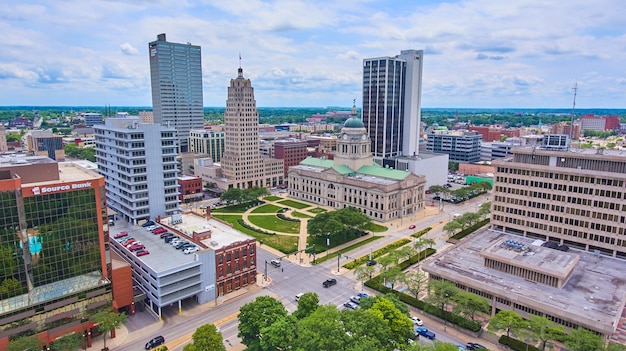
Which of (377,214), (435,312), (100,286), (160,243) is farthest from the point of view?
(377,214)

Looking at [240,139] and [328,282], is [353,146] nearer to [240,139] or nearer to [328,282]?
[240,139]

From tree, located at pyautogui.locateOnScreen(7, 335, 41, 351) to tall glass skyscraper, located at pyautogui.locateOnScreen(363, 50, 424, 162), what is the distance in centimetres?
15858

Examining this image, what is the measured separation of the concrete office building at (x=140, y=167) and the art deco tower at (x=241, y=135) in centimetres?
7158

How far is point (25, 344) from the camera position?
2259 inches

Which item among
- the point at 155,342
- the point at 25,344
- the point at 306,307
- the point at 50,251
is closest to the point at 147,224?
the point at 50,251

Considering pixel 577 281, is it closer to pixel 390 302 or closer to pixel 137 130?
pixel 390 302

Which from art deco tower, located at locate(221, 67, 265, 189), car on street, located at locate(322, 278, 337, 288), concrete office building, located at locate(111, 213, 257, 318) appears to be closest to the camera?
concrete office building, located at locate(111, 213, 257, 318)

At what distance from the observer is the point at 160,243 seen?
88938mm

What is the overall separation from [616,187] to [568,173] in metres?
10.1

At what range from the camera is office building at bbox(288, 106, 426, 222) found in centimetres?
14350

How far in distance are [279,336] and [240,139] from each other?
131 metres

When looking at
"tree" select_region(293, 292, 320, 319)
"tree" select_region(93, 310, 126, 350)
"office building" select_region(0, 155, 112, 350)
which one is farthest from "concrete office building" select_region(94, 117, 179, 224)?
"tree" select_region(293, 292, 320, 319)

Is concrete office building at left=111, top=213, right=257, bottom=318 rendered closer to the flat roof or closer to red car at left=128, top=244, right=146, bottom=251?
red car at left=128, top=244, right=146, bottom=251

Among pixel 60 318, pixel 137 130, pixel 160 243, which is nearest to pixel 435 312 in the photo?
pixel 160 243
